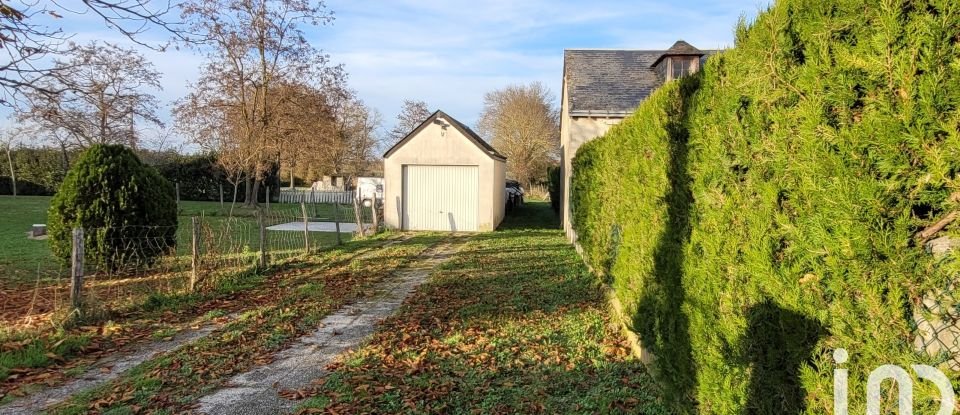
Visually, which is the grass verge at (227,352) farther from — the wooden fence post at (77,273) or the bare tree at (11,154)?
the bare tree at (11,154)

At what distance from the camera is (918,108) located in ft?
4.77

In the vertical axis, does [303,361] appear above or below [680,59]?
below

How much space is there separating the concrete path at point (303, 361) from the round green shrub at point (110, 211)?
12.6 feet

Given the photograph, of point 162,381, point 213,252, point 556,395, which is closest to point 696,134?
point 556,395

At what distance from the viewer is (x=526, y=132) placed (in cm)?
4062

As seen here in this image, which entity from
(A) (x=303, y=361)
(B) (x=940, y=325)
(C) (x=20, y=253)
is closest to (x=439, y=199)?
(C) (x=20, y=253)

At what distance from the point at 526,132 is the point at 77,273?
3652cm

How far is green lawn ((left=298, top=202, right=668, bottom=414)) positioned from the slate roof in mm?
8218

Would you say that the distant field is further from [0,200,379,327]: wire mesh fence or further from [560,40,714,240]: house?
[560,40,714,240]: house

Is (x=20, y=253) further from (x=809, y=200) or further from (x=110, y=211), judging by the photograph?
(x=809, y=200)

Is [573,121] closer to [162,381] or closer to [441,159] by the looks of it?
[441,159]

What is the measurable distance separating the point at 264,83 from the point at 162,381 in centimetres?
1659

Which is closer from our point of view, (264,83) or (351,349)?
(351,349)

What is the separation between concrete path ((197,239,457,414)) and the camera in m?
3.72
